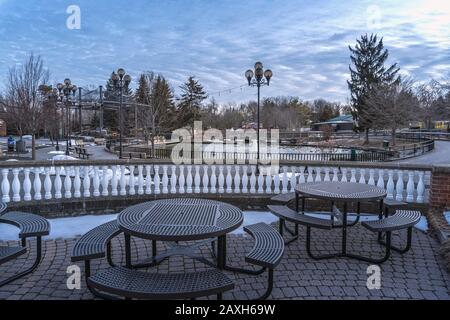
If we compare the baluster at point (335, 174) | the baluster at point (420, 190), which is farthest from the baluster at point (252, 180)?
the baluster at point (420, 190)

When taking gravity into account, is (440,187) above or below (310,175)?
below

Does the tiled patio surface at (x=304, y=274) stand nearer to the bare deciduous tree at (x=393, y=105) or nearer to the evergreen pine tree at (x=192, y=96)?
the bare deciduous tree at (x=393, y=105)

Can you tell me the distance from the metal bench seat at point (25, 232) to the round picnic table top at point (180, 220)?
3.07ft

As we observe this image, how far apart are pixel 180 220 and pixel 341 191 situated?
7.50 ft

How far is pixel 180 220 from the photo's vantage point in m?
3.45

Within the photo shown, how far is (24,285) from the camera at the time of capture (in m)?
3.36

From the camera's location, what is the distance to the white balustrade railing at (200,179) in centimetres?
615

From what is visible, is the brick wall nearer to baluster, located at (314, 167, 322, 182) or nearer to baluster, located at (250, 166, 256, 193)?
baluster, located at (314, 167, 322, 182)

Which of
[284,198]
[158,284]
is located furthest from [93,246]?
[284,198]

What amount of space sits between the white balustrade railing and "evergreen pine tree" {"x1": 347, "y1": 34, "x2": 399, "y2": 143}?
3404 centimetres

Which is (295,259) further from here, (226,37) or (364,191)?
(226,37)

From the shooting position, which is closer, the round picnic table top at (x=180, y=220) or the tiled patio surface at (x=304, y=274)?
the round picnic table top at (x=180, y=220)

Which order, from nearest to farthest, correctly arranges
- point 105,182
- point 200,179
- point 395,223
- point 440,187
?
point 395,223, point 440,187, point 105,182, point 200,179

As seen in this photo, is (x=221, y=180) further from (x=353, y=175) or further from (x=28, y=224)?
(x=28, y=224)
